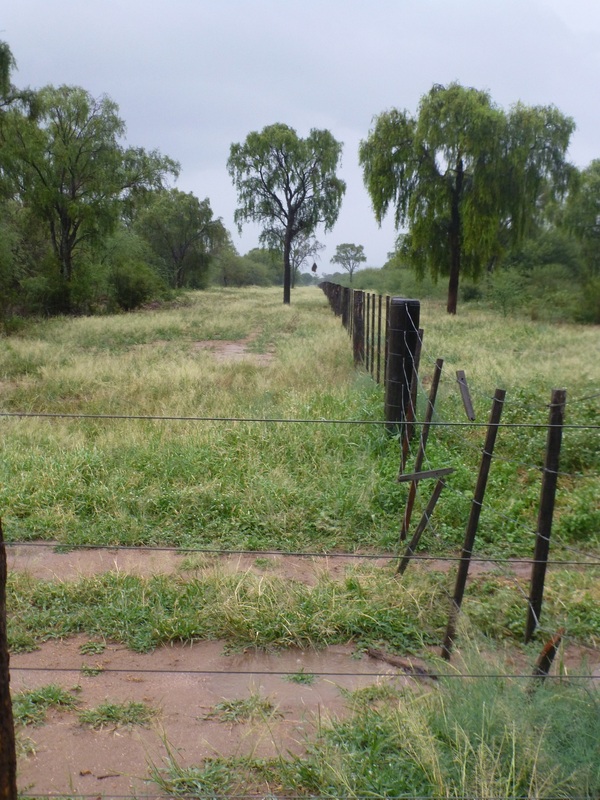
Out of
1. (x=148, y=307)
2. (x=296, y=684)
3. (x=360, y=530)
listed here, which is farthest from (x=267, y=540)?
(x=148, y=307)

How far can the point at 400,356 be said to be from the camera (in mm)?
7027

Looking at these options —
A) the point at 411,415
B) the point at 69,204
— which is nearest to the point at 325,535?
the point at 411,415

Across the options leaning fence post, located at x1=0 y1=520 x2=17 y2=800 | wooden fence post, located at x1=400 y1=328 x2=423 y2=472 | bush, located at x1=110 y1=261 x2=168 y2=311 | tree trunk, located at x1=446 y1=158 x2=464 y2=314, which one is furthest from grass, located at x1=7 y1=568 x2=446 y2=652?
bush, located at x1=110 y1=261 x2=168 y2=311

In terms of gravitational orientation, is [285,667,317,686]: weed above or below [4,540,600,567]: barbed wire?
below

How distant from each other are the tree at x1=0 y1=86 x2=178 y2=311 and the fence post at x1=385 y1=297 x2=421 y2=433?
2277 cm

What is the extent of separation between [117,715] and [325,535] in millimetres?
2368

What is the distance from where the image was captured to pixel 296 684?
11.6 feet

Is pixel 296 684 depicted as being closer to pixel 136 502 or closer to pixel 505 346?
pixel 136 502

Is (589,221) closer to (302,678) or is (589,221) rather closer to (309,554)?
(309,554)

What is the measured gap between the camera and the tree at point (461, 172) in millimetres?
24641

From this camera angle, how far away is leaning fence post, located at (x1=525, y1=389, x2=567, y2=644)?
329cm

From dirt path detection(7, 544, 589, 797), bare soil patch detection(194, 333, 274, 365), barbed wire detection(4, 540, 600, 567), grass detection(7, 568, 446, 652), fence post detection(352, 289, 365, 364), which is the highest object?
fence post detection(352, 289, 365, 364)

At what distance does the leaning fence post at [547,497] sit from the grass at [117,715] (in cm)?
179

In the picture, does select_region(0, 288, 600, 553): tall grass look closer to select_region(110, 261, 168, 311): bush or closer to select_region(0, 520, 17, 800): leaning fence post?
select_region(0, 520, 17, 800): leaning fence post
